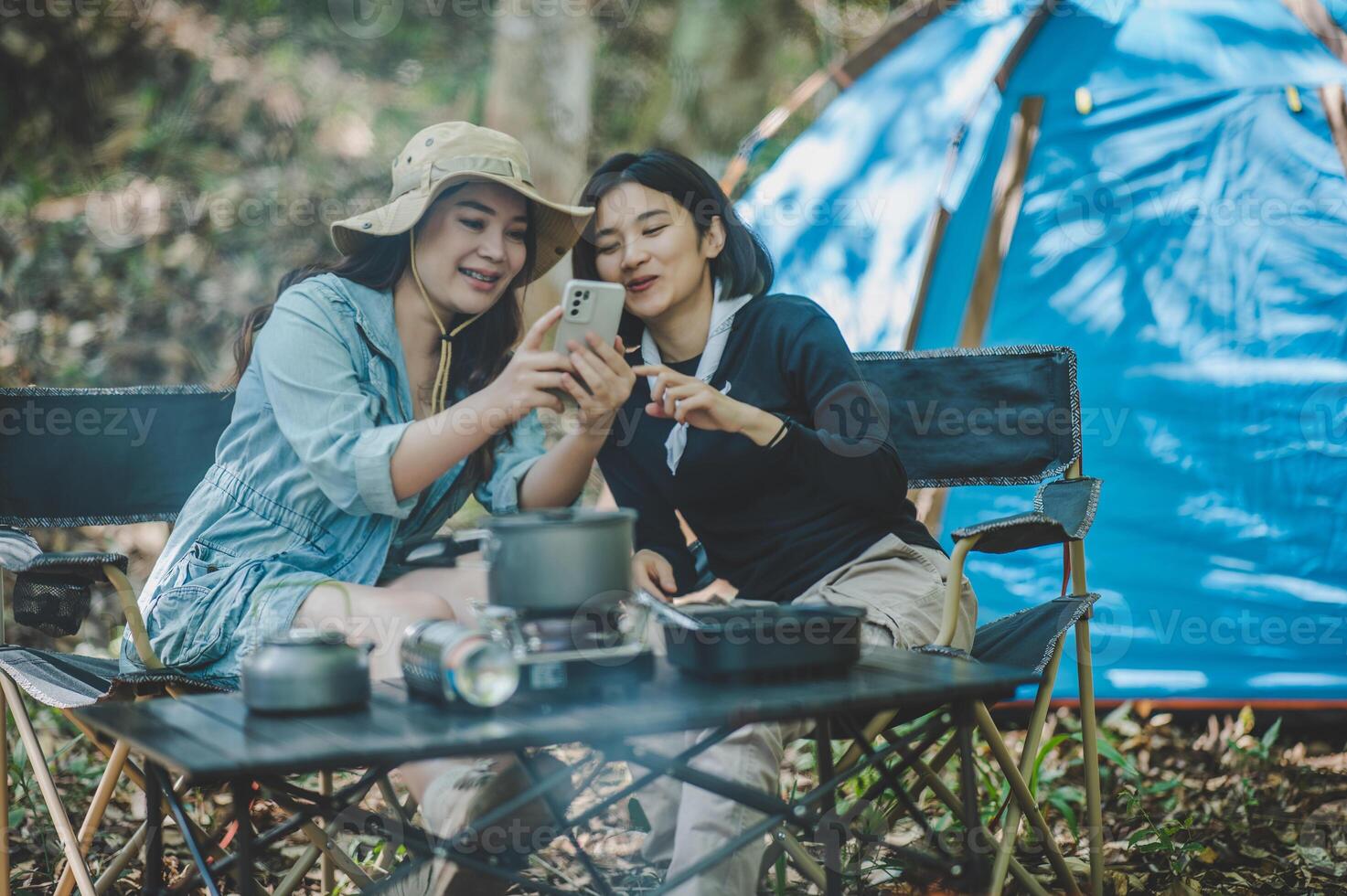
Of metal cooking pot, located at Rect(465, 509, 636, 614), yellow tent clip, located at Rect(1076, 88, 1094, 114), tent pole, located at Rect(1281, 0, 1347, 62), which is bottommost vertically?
metal cooking pot, located at Rect(465, 509, 636, 614)

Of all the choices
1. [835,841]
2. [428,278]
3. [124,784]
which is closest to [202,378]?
[124,784]

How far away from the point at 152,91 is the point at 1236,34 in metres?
6.14

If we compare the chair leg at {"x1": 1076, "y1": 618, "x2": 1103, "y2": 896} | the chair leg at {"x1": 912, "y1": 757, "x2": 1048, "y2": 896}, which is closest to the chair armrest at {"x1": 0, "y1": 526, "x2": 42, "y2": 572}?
the chair leg at {"x1": 912, "y1": 757, "x2": 1048, "y2": 896}

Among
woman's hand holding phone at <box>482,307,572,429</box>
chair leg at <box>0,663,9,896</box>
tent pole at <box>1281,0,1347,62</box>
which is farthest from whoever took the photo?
tent pole at <box>1281,0,1347,62</box>

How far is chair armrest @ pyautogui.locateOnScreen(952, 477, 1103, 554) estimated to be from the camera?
2.23 m

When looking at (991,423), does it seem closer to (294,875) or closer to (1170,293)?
(1170,293)

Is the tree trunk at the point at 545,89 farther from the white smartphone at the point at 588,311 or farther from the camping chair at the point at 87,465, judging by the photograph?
the white smartphone at the point at 588,311

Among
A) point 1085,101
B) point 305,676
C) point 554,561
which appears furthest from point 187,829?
point 1085,101

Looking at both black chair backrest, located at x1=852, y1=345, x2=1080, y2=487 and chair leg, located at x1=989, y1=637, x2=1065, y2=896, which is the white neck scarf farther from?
chair leg, located at x1=989, y1=637, x2=1065, y2=896

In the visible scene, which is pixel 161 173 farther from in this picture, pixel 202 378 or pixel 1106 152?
pixel 1106 152

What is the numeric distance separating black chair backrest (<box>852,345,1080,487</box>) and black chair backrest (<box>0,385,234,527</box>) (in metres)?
1.45

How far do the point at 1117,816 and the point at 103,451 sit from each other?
2.39 m

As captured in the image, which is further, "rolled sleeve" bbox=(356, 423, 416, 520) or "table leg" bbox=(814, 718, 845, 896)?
"rolled sleeve" bbox=(356, 423, 416, 520)

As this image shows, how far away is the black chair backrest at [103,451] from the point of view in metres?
2.58
